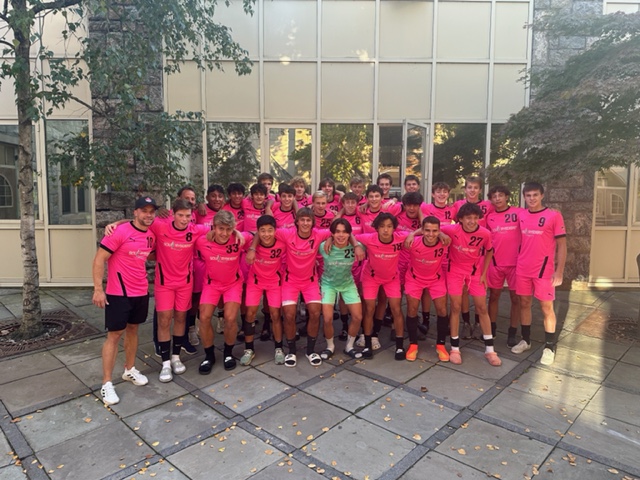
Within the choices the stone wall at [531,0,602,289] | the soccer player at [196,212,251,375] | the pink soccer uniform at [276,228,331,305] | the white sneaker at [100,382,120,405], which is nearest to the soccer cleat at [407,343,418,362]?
the pink soccer uniform at [276,228,331,305]

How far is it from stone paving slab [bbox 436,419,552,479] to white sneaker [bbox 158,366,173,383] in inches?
103

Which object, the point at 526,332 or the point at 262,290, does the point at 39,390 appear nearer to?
the point at 262,290

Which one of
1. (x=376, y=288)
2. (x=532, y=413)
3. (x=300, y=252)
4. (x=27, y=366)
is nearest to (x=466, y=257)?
(x=376, y=288)

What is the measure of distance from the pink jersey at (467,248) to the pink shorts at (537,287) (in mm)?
588

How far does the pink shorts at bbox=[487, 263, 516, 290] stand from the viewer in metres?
5.21

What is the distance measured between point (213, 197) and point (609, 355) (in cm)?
511

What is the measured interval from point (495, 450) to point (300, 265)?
2493 millimetres

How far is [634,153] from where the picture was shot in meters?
4.69

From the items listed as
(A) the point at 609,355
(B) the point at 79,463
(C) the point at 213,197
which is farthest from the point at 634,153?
(B) the point at 79,463

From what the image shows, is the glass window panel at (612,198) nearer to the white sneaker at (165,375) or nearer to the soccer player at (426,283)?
the soccer player at (426,283)

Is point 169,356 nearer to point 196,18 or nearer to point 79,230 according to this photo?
point 196,18

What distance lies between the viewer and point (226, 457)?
308 centimetres

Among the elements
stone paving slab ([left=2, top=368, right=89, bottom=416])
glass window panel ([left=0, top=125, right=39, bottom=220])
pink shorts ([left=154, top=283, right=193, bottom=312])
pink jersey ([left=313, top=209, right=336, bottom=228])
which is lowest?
stone paving slab ([left=2, top=368, right=89, bottom=416])

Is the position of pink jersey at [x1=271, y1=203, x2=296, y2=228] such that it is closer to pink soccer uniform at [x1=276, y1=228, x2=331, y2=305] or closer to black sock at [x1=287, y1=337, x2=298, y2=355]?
pink soccer uniform at [x1=276, y1=228, x2=331, y2=305]
